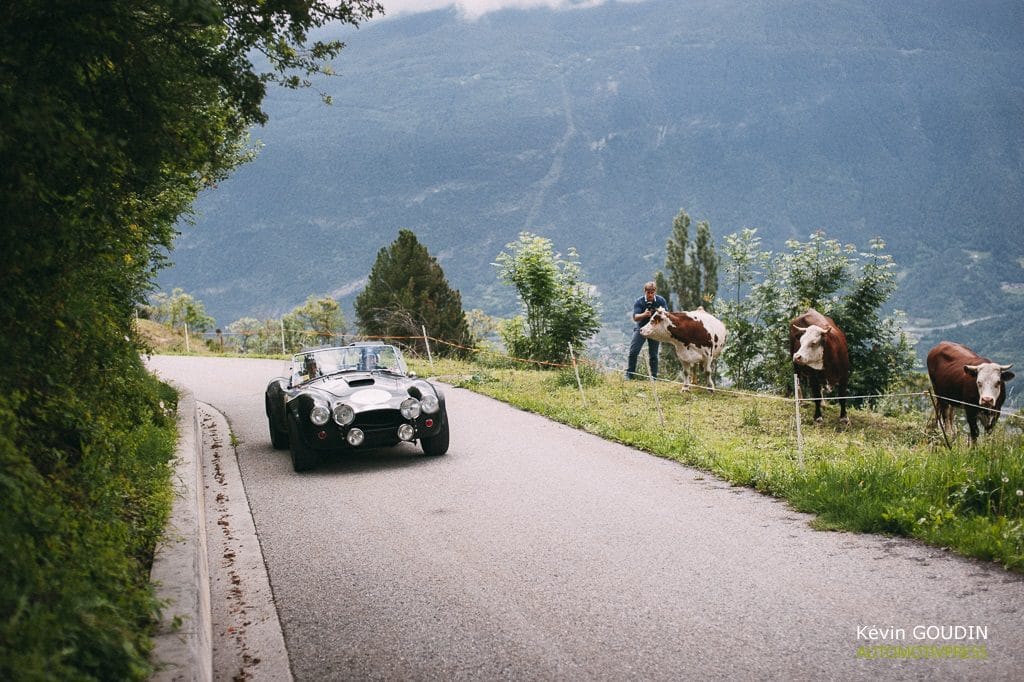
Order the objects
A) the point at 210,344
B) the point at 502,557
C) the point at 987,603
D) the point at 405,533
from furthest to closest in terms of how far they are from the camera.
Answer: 1. the point at 210,344
2. the point at 405,533
3. the point at 502,557
4. the point at 987,603

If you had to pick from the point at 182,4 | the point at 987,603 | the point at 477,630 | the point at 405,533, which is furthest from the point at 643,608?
the point at 182,4

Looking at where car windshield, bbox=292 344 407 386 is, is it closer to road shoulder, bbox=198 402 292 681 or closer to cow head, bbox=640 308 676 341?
road shoulder, bbox=198 402 292 681

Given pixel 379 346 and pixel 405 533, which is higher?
pixel 379 346

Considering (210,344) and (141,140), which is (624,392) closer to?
(141,140)

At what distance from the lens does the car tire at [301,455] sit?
9.21 metres

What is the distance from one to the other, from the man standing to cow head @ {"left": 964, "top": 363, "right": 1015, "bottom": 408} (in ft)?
23.7

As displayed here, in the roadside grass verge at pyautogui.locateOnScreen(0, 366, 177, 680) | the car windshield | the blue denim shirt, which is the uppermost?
the blue denim shirt

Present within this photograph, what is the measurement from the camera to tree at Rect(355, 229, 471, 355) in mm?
36062

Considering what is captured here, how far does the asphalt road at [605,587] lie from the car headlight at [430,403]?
113 cm

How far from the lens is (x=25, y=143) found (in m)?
4.25

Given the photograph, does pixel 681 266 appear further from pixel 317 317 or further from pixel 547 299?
pixel 547 299

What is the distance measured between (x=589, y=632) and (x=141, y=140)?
15.0ft

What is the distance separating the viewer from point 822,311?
1762cm

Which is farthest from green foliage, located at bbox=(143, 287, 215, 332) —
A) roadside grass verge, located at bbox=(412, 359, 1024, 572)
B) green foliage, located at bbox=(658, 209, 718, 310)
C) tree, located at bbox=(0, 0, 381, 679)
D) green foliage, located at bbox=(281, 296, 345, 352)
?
tree, located at bbox=(0, 0, 381, 679)
